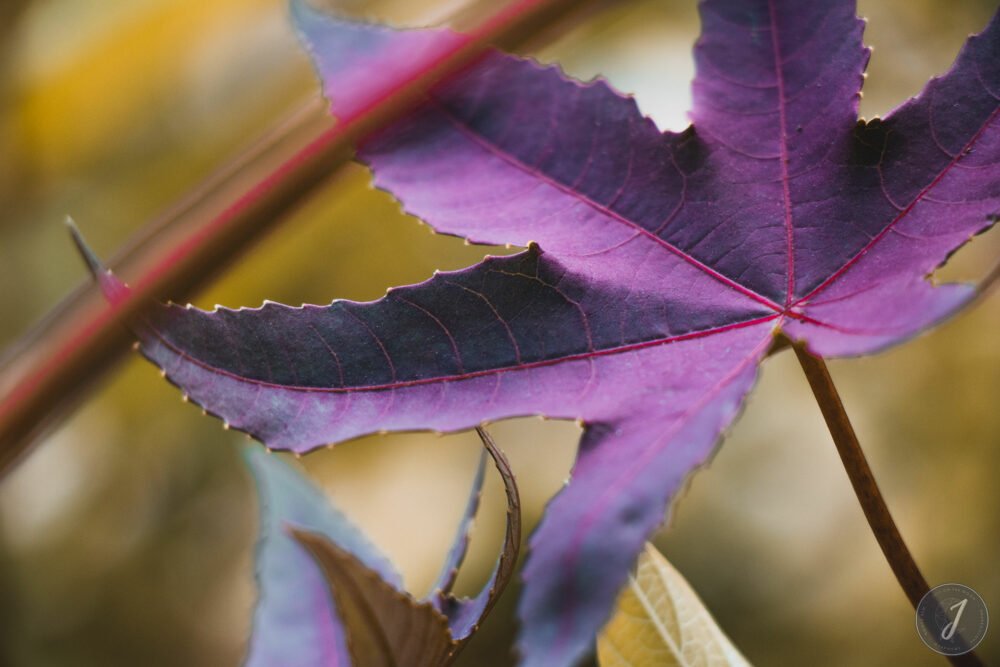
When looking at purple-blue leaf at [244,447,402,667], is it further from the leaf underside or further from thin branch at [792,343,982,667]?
thin branch at [792,343,982,667]

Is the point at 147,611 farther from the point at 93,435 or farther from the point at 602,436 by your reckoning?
the point at 602,436

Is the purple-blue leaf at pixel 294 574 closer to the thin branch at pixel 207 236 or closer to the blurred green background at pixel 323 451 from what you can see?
the thin branch at pixel 207 236

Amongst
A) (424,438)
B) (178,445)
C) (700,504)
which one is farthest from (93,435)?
(700,504)

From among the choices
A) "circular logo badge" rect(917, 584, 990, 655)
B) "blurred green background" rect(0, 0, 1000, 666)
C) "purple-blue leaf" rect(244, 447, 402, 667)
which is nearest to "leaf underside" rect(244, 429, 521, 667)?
"purple-blue leaf" rect(244, 447, 402, 667)

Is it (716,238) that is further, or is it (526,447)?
(526,447)

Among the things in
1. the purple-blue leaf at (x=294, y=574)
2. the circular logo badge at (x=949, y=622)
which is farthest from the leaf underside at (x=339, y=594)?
the circular logo badge at (x=949, y=622)

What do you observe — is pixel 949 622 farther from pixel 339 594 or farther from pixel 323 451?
pixel 323 451

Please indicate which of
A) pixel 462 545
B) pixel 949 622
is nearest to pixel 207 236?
pixel 462 545
